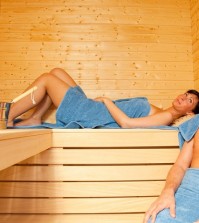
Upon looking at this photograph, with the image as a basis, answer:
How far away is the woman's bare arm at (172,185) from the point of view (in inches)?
42.2

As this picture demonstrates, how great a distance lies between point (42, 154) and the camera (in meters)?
1.62

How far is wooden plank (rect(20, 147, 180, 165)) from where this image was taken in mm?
1616

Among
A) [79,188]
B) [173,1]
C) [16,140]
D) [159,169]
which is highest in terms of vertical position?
[173,1]

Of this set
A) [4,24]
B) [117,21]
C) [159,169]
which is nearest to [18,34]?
[4,24]

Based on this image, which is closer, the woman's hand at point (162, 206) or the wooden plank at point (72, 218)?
the woman's hand at point (162, 206)

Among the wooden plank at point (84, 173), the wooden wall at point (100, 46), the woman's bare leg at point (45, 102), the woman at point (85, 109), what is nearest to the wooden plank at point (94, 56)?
the wooden wall at point (100, 46)

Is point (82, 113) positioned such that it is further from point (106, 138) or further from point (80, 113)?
point (106, 138)

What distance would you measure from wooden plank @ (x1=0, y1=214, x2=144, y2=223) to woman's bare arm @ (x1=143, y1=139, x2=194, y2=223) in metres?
0.52

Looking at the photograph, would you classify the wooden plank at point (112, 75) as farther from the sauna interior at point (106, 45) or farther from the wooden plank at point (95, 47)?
the wooden plank at point (95, 47)

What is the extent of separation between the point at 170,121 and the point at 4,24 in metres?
1.90

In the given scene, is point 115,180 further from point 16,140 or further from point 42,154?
point 16,140

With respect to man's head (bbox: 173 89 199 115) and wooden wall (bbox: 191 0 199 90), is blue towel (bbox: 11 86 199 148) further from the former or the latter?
wooden wall (bbox: 191 0 199 90)

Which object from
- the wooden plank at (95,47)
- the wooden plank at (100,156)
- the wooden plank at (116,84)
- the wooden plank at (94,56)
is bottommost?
the wooden plank at (100,156)

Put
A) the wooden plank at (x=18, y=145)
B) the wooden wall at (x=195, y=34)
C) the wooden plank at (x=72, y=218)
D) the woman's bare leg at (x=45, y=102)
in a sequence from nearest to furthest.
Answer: the wooden plank at (x=18, y=145) → the wooden plank at (x=72, y=218) → the woman's bare leg at (x=45, y=102) → the wooden wall at (x=195, y=34)
